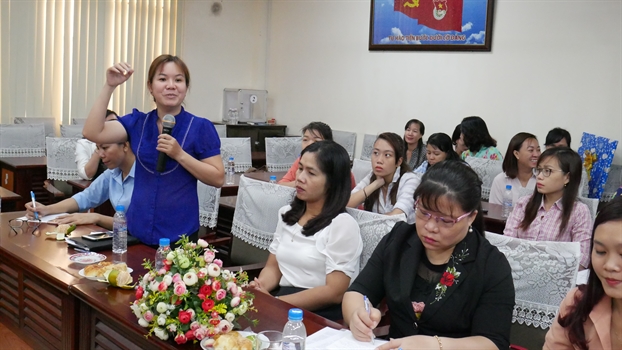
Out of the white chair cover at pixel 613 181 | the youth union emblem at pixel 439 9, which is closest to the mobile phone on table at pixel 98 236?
the white chair cover at pixel 613 181

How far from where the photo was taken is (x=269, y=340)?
1.67 meters

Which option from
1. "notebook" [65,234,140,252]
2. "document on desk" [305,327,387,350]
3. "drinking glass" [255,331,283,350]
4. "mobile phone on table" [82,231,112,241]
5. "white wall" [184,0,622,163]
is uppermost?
"white wall" [184,0,622,163]

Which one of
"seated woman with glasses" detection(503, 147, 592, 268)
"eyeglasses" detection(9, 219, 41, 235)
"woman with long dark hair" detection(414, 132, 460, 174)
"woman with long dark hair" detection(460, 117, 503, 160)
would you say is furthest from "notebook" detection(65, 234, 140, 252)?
"woman with long dark hair" detection(460, 117, 503, 160)

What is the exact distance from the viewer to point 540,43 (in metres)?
6.06

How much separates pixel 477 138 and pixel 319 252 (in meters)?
3.81

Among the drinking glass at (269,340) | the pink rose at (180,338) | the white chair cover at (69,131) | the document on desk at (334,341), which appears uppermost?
the white chair cover at (69,131)

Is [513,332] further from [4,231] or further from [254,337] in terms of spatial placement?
[4,231]

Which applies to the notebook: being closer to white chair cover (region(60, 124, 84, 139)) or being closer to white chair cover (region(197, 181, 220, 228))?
white chair cover (region(197, 181, 220, 228))

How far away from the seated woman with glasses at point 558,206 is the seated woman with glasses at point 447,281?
4.74 feet

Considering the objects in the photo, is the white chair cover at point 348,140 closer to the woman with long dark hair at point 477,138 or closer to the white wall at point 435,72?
the white wall at point 435,72

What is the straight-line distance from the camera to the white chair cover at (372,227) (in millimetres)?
2492

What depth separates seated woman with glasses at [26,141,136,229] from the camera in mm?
2883

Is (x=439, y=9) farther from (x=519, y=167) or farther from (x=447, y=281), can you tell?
(x=447, y=281)

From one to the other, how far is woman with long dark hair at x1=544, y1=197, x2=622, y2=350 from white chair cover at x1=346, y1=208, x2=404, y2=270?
93 centimetres
